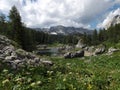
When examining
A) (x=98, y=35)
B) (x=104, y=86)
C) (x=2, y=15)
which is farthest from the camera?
(x=98, y=35)

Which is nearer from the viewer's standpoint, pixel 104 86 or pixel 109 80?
pixel 104 86

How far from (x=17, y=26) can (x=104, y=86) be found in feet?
198

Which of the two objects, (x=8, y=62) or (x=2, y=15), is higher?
(x=2, y=15)

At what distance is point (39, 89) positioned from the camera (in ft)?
30.0

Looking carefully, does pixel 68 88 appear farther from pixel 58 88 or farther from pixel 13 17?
pixel 13 17

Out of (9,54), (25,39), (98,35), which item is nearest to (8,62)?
(9,54)

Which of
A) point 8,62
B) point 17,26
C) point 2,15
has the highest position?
point 2,15

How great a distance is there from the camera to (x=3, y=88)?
31.0 ft

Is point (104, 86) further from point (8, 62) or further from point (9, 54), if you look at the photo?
point (9, 54)

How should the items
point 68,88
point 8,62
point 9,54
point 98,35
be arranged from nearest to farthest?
point 68,88 → point 8,62 → point 9,54 → point 98,35

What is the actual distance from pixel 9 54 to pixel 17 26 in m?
52.8

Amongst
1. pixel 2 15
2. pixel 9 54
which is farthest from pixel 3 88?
pixel 2 15

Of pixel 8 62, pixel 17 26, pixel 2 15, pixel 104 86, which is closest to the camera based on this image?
pixel 104 86

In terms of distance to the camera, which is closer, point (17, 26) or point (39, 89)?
point (39, 89)
